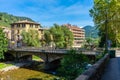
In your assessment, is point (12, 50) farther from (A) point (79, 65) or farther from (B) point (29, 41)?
(A) point (79, 65)

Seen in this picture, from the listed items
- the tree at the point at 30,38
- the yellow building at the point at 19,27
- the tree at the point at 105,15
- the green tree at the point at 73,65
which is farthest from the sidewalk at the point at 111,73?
the yellow building at the point at 19,27

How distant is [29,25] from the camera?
10538 cm

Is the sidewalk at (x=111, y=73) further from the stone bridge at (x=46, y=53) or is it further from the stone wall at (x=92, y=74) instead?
the stone bridge at (x=46, y=53)

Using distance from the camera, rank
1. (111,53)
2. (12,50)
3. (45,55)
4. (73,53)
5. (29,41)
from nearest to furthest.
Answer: (73,53) → (111,53) → (45,55) → (12,50) → (29,41)

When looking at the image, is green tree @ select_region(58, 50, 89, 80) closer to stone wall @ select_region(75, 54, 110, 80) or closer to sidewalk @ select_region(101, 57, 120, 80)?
sidewalk @ select_region(101, 57, 120, 80)

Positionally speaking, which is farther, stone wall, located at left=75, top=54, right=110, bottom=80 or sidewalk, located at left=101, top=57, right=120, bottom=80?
sidewalk, located at left=101, top=57, right=120, bottom=80

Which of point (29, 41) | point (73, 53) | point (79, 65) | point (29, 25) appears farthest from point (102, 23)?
point (29, 25)

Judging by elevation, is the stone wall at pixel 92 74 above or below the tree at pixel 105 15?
below

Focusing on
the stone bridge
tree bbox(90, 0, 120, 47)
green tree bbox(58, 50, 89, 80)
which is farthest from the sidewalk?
the stone bridge

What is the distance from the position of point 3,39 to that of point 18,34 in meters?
44.0

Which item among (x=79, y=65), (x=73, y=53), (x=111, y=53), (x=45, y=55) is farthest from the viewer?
(x=45, y=55)

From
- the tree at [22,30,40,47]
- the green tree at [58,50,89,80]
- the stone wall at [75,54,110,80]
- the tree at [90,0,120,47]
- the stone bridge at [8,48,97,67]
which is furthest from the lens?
the tree at [22,30,40,47]

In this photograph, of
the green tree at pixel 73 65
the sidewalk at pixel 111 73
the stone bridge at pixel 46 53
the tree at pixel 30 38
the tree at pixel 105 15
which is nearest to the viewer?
the sidewalk at pixel 111 73

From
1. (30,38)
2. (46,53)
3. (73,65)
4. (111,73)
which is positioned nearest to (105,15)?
(73,65)
